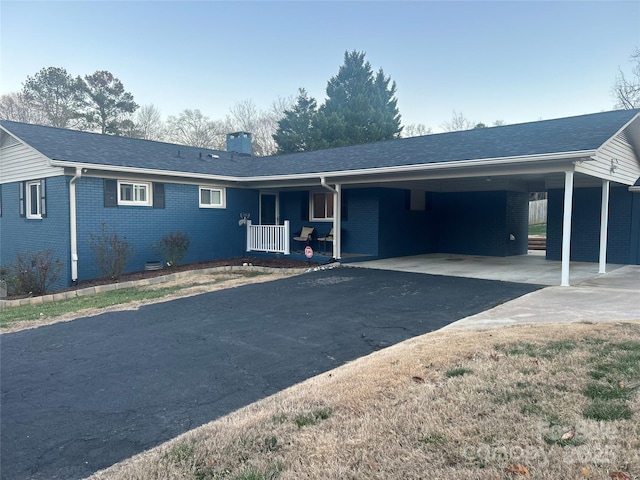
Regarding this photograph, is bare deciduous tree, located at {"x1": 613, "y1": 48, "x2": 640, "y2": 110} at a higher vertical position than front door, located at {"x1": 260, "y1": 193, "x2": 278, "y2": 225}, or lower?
higher

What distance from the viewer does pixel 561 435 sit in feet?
9.22

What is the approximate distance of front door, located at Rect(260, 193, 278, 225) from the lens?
657 inches

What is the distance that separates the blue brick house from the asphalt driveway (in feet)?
11.8

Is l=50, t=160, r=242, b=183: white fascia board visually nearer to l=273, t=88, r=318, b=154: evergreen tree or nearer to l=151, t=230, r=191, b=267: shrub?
l=151, t=230, r=191, b=267: shrub

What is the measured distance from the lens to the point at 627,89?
26.9 metres

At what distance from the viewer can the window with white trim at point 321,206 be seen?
1598 cm

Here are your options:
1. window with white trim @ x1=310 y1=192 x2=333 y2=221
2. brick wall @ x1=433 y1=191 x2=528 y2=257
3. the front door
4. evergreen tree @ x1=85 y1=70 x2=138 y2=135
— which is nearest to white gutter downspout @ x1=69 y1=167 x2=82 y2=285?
the front door

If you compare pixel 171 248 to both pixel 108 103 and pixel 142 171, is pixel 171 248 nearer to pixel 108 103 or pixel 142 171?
pixel 142 171

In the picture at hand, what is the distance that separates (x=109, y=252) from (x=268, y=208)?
6.59m

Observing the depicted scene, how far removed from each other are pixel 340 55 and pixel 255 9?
71.7ft

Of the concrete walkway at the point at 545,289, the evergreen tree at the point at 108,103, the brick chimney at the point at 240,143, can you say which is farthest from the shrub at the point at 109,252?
the evergreen tree at the point at 108,103

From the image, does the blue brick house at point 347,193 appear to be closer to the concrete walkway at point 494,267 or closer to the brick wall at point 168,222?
the brick wall at point 168,222

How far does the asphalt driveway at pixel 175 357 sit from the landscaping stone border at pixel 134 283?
99.2 inches

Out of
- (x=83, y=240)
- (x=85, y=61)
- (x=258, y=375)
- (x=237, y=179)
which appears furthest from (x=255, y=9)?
(x=85, y=61)
